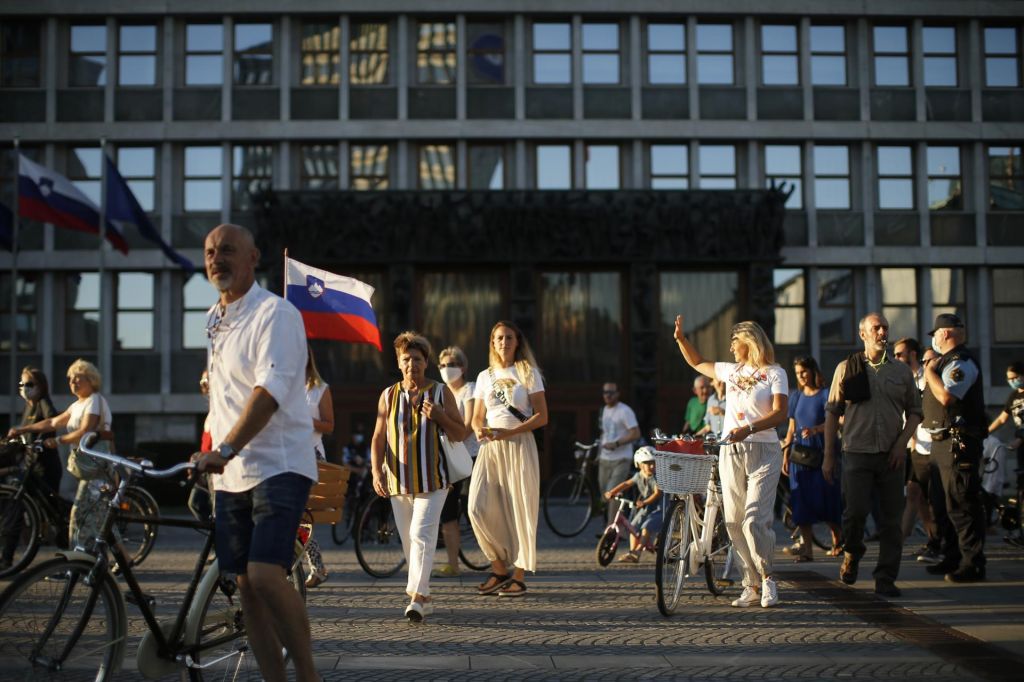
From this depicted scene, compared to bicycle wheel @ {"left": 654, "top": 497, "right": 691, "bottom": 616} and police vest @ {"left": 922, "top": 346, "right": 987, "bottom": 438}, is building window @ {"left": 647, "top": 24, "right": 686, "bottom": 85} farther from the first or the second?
bicycle wheel @ {"left": 654, "top": 497, "right": 691, "bottom": 616}

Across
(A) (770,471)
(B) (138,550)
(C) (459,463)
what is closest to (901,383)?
(A) (770,471)

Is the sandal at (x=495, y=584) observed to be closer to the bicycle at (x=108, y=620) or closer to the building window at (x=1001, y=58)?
the bicycle at (x=108, y=620)

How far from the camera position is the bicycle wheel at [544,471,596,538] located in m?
16.5

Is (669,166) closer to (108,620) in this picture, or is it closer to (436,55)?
(436,55)

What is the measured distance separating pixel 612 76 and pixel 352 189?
762 centimetres

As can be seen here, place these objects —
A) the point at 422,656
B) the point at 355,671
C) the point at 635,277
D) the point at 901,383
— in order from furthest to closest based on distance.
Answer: the point at 635,277
the point at 901,383
the point at 422,656
the point at 355,671

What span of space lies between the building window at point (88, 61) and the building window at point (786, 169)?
17981mm

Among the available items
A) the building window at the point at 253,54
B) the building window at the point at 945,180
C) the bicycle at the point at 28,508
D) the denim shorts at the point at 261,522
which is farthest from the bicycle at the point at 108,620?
the building window at the point at 945,180

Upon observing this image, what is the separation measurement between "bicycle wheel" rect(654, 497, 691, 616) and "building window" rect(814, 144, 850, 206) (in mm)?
Answer: 25147

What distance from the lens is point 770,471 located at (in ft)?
29.5

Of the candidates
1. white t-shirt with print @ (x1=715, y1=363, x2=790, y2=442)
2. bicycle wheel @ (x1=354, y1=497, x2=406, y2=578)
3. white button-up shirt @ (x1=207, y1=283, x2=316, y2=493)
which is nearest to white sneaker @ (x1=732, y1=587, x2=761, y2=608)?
white t-shirt with print @ (x1=715, y1=363, x2=790, y2=442)

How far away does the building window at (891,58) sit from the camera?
33156 mm

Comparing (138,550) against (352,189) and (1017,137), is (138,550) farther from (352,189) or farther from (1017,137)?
(1017,137)

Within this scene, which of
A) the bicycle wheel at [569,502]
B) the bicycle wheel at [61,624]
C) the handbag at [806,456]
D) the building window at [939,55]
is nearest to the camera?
the bicycle wheel at [61,624]
